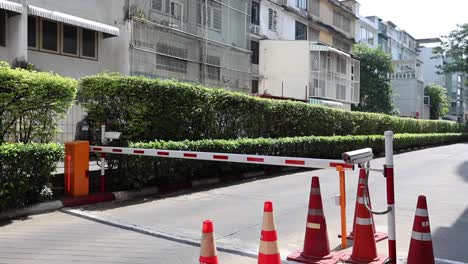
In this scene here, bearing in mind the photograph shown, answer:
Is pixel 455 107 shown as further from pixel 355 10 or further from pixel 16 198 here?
pixel 16 198

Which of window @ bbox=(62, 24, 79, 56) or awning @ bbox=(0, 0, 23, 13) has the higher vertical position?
awning @ bbox=(0, 0, 23, 13)

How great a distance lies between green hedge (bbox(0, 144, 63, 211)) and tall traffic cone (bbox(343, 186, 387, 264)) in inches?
210

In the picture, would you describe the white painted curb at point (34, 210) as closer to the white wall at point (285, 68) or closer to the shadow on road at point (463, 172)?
the shadow on road at point (463, 172)

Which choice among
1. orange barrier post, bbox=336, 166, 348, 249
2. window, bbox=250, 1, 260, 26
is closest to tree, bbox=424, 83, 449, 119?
window, bbox=250, 1, 260, 26

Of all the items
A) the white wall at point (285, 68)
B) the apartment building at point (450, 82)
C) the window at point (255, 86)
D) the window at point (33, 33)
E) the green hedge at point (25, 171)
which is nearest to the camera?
the green hedge at point (25, 171)

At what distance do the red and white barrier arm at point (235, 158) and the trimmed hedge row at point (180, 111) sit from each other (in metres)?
0.82

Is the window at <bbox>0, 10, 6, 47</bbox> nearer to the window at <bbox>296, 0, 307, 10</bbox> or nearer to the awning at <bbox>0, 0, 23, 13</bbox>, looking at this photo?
the awning at <bbox>0, 0, 23, 13</bbox>

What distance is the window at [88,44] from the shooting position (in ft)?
62.6

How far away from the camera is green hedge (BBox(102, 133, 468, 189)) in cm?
1040

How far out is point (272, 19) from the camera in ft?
117

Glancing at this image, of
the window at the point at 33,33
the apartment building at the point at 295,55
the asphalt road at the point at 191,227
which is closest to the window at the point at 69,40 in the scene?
the window at the point at 33,33

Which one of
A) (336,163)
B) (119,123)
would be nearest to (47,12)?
(119,123)

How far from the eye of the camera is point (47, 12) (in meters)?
16.6

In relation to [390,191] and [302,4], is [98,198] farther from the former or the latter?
[302,4]
